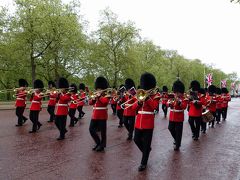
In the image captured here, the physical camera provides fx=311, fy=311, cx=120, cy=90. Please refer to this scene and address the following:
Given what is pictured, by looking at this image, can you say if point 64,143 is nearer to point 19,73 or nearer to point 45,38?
point 45,38

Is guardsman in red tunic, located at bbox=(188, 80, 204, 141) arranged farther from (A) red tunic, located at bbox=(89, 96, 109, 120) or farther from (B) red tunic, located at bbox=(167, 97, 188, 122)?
(A) red tunic, located at bbox=(89, 96, 109, 120)

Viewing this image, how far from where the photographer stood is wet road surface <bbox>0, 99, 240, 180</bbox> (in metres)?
5.59

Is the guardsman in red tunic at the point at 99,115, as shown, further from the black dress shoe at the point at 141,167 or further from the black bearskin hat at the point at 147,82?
the black dress shoe at the point at 141,167

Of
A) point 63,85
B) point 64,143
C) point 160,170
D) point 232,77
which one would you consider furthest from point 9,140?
point 232,77

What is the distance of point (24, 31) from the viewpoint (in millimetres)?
25203

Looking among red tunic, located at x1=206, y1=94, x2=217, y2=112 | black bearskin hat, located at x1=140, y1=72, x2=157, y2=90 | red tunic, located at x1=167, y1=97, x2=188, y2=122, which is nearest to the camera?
black bearskin hat, located at x1=140, y1=72, x2=157, y2=90

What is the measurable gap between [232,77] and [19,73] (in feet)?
314

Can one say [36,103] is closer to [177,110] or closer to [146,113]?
[177,110]

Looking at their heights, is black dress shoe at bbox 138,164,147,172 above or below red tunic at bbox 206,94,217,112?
below

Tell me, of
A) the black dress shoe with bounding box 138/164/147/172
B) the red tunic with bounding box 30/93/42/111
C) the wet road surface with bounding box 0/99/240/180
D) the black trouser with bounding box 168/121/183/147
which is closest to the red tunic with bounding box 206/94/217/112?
the wet road surface with bounding box 0/99/240/180

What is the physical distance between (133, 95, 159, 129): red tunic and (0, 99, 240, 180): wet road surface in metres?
0.82

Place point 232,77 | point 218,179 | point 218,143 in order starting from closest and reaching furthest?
point 218,179 → point 218,143 → point 232,77

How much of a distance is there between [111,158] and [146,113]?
132cm

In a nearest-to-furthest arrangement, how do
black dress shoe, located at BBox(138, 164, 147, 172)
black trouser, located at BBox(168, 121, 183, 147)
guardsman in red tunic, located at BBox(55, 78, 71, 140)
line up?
black dress shoe, located at BBox(138, 164, 147, 172), black trouser, located at BBox(168, 121, 183, 147), guardsman in red tunic, located at BBox(55, 78, 71, 140)
